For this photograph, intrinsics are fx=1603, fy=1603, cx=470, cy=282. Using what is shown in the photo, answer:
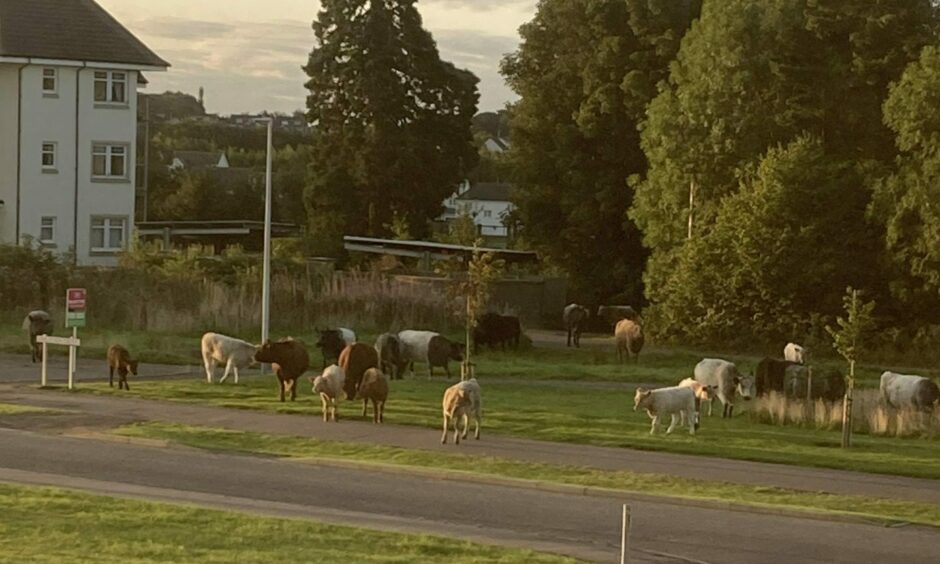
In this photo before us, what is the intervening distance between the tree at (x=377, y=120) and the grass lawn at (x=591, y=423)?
4071 cm

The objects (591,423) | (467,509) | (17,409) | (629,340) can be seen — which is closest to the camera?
(467,509)

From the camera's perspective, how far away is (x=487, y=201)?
154250mm

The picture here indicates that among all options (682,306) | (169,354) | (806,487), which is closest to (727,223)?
(682,306)

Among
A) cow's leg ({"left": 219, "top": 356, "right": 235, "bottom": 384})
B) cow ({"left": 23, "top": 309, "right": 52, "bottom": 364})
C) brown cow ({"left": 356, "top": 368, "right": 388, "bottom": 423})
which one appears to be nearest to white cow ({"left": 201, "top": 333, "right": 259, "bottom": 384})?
cow's leg ({"left": 219, "top": 356, "right": 235, "bottom": 384})

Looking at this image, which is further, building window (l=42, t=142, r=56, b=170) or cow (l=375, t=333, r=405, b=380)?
building window (l=42, t=142, r=56, b=170)

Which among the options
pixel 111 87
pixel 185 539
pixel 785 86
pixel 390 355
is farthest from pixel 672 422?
pixel 111 87

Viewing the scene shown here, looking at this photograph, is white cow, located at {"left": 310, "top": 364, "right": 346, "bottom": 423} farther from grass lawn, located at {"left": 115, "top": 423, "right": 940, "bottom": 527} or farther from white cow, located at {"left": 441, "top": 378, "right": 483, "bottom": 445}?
white cow, located at {"left": 441, "top": 378, "right": 483, "bottom": 445}

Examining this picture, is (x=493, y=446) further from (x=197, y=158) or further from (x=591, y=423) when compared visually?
(x=197, y=158)

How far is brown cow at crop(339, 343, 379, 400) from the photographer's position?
108ft

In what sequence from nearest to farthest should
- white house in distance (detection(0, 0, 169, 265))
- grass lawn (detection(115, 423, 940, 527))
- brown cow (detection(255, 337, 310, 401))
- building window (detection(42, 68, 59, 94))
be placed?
grass lawn (detection(115, 423, 940, 527)), brown cow (detection(255, 337, 310, 401)), white house in distance (detection(0, 0, 169, 265)), building window (detection(42, 68, 59, 94))

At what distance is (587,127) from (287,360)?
3656 centimetres

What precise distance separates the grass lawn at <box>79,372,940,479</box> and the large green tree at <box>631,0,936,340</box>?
71.2ft

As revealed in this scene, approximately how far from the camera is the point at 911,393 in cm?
3544

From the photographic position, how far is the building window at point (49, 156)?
227 ft
